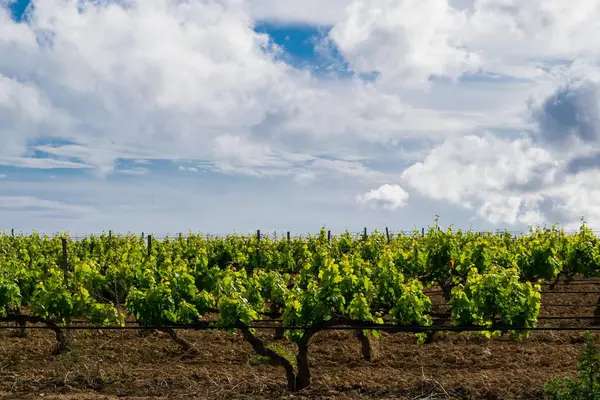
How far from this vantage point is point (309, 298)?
1012 centimetres

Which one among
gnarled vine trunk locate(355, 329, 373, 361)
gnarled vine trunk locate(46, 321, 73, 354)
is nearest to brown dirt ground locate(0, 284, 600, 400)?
gnarled vine trunk locate(355, 329, 373, 361)

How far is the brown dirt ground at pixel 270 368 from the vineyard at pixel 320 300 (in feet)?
0.74

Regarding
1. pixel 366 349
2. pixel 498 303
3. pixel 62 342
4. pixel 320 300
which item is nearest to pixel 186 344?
pixel 62 342

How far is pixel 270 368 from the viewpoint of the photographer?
1166 cm

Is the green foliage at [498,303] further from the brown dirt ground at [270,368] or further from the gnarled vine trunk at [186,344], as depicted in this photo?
the gnarled vine trunk at [186,344]

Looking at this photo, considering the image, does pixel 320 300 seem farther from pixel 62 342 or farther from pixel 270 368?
pixel 62 342

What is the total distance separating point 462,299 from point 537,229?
9874mm

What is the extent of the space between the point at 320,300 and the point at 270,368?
226 centimetres

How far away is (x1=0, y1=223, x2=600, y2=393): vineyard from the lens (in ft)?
33.5

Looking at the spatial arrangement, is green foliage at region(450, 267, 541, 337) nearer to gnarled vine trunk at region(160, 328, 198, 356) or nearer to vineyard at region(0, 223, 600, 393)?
vineyard at region(0, 223, 600, 393)

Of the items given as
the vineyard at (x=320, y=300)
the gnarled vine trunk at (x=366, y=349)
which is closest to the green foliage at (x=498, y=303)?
the vineyard at (x=320, y=300)

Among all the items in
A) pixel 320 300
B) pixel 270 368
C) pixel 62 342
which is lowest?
pixel 270 368

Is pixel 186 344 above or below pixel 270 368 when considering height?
above

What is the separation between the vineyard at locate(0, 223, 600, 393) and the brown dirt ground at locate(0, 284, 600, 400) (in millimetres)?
227
